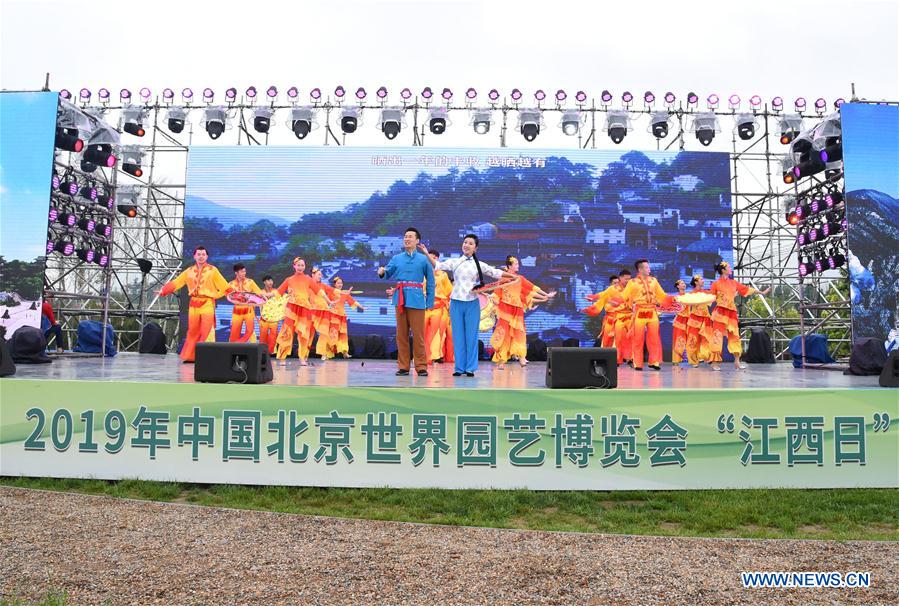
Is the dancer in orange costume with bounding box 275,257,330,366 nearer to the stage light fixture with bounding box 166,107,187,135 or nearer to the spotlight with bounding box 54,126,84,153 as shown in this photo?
the spotlight with bounding box 54,126,84,153

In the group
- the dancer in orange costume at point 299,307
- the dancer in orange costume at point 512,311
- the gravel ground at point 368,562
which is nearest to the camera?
the gravel ground at point 368,562

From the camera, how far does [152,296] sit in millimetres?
13703

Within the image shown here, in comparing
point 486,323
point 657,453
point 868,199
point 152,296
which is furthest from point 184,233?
point 868,199

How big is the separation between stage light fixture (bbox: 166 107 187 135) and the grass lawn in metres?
9.31

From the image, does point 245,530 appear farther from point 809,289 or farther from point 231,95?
point 809,289

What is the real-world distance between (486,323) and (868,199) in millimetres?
5993

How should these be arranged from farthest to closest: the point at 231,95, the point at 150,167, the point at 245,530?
the point at 150,167 → the point at 231,95 → the point at 245,530

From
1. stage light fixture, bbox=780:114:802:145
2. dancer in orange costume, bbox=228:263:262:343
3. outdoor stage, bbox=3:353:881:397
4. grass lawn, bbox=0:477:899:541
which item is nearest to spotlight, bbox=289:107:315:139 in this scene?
dancer in orange costume, bbox=228:263:262:343

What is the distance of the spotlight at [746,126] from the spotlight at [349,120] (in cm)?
749

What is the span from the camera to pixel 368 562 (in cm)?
270

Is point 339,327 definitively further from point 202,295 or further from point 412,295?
point 412,295

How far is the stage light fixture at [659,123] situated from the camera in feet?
37.9

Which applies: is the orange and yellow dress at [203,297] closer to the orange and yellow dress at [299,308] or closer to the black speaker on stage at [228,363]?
the orange and yellow dress at [299,308]

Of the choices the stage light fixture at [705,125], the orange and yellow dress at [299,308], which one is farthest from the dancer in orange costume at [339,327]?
the stage light fixture at [705,125]
